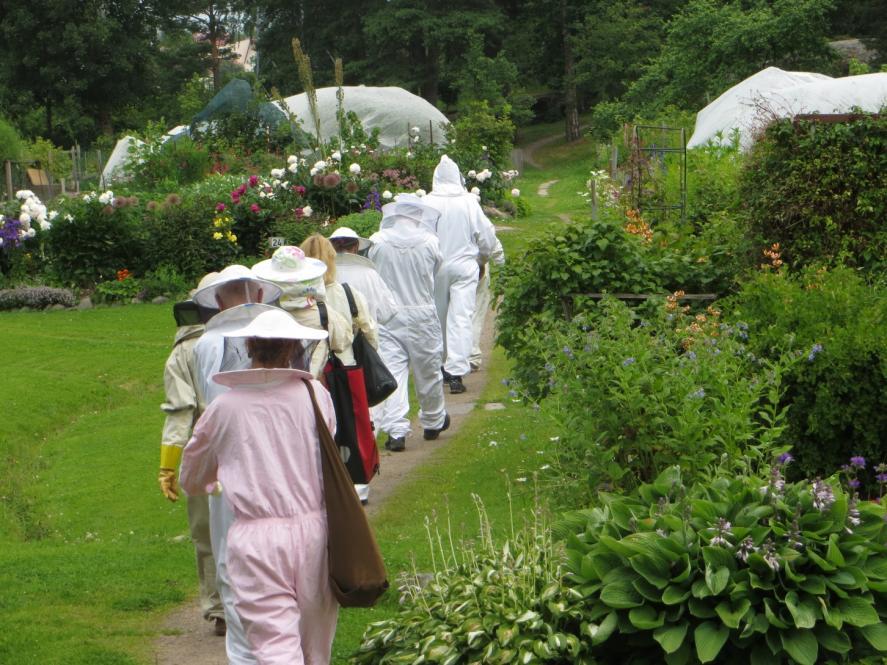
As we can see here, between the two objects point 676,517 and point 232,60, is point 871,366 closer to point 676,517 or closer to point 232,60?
point 676,517

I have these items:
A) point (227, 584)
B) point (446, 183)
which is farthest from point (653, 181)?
point (227, 584)

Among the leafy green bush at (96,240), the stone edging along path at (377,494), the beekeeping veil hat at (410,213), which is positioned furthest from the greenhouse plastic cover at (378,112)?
the beekeeping veil hat at (410,213)

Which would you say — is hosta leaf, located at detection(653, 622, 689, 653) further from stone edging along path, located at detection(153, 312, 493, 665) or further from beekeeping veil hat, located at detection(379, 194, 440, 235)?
beekeeping veil hat, located at detection(379, 194, 440, 235)

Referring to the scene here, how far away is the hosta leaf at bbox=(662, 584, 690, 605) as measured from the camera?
4.60 m

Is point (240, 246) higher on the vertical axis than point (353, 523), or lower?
lower

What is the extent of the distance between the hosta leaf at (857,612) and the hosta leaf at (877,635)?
0.13ft

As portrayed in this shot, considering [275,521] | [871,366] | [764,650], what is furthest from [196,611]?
[871,366]

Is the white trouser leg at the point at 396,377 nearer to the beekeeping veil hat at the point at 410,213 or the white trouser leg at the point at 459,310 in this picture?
the beekeeping veil hat at the point at 410,213

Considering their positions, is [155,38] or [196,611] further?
[155,38]

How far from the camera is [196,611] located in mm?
6902

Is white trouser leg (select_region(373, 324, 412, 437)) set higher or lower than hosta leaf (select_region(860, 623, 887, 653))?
lower

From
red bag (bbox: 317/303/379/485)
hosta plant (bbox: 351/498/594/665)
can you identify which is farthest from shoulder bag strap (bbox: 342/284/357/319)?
hosta plant (bbox: 351/498/594/665)

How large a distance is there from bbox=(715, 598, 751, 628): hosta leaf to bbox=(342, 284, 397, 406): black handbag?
11.7 ft

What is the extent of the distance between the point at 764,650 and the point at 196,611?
3.38 metres
